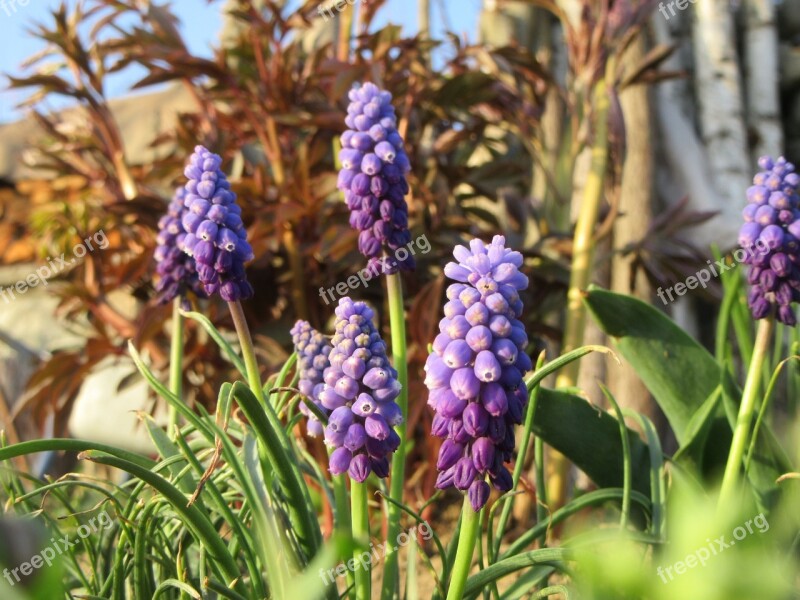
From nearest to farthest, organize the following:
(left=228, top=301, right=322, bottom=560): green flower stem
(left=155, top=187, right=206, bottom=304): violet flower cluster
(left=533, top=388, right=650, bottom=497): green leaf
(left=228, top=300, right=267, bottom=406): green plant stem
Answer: (left=228, top=301, right=322, bottom=560): green flower stem < (left=228, top=300, right=267, bottom=406): green plant stem < (left=533, top=388, right=650, bottom=497): green leaf < (left=155, top=187, right=206, bottom=304): violet flower cluster

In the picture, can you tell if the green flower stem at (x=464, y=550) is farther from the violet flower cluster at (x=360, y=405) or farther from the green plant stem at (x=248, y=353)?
the green plant stem at (x=248, y=353)

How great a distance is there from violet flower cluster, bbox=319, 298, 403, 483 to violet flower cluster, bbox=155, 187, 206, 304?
0.69 metres

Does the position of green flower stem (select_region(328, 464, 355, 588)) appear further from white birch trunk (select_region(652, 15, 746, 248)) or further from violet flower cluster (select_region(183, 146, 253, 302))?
white birch trunk (select_region(652, 15, 746, 248))

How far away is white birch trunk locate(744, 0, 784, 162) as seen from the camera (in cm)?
341

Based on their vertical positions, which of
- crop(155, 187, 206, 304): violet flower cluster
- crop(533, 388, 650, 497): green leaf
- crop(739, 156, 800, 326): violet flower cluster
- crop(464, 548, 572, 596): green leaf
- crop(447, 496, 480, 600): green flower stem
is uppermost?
crop(155, 187, 206, 304): violet flower cluster

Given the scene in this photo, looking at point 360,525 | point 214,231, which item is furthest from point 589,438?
point 214,231

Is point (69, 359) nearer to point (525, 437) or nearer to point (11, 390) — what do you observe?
point (525, 437)

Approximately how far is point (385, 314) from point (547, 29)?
1.78 m

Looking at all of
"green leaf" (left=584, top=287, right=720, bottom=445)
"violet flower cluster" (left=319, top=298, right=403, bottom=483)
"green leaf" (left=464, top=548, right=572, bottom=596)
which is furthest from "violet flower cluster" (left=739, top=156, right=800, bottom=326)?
"violet flower cluster" (left=319, top=298, right=403, bottom=483)

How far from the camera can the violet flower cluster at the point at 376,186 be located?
1.22 metres

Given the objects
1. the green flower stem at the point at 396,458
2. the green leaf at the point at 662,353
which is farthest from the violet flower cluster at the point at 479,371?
the green leaf at the point at 662,353

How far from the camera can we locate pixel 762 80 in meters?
3.43

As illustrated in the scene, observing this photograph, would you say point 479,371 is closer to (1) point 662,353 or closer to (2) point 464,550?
(2) point 464,550

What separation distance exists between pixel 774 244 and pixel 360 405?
2.56 feet
